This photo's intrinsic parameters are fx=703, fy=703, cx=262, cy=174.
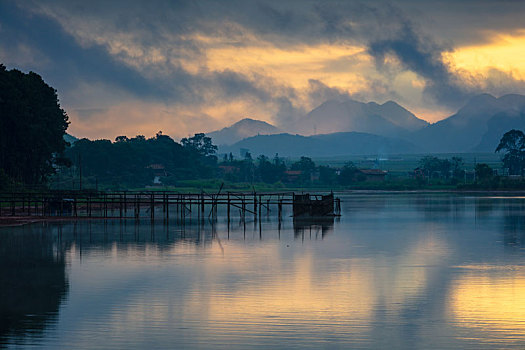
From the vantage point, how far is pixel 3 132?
89250 mm

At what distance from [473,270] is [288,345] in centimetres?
1890

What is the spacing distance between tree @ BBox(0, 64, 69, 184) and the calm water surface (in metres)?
36.0

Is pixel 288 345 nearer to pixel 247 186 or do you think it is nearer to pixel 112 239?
pixel 112 239

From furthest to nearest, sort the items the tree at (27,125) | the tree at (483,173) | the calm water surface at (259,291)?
the tree at (483,173) → the tree at (27,125) → the calm water surface at (259,291)

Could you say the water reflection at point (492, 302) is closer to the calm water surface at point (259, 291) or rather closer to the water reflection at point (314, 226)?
the calm water surface at point (259, 291)

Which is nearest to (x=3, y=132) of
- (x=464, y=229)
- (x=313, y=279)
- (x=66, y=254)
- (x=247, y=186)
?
Answer: (x=66, y=254)

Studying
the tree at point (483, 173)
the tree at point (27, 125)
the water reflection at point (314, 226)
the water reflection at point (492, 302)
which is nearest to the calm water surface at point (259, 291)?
the water reflection at point (492, 302)

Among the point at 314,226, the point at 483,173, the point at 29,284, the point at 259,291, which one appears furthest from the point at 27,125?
the point at 483,173

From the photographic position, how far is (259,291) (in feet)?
97.5

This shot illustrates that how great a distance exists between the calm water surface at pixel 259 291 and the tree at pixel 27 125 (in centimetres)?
3596

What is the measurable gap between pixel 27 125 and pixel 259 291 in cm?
6877

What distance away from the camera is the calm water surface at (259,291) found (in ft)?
71.5

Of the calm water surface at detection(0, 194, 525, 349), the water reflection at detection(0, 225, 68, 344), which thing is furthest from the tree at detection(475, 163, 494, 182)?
the water reflection at detection(0, 225, 68, 344)

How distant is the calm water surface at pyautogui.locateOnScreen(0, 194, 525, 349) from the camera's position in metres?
21.8
